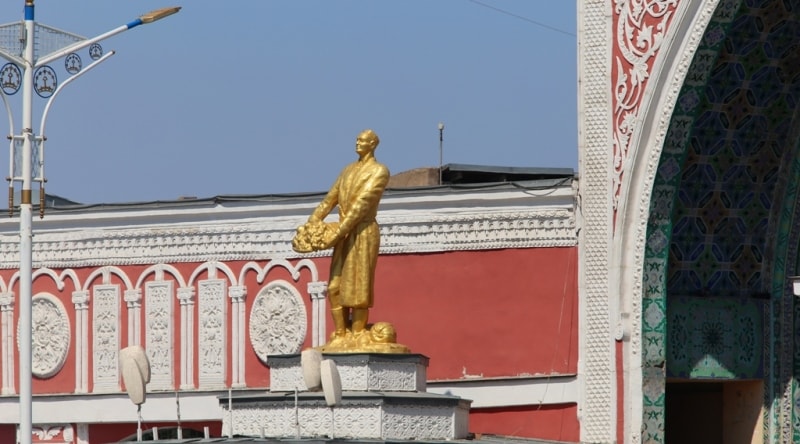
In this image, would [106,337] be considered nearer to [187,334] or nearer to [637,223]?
[187,334]

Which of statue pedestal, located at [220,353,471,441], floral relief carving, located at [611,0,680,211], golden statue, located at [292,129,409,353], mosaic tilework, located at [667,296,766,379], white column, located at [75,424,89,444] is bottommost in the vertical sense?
white column, located at [75,424,89,444]

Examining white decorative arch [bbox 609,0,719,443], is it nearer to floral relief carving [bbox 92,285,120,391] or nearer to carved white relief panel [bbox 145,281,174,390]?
carved white relief panel [bbox 145,281,174,390]

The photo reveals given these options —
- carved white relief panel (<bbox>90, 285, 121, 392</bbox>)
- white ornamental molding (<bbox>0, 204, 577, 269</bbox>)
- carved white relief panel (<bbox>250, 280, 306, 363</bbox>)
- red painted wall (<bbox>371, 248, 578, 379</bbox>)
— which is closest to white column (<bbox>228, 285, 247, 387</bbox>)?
carved white relief panel (<bbox>250, 280, 306, 363</bbox>)

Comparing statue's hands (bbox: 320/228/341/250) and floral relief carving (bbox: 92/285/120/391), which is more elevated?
statue's hands (bbox: 320/228/341/250)

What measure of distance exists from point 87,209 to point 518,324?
5407mm

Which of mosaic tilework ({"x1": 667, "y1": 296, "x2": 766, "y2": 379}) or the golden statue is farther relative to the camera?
mosaic tilework ({"x1": 667, "y1": 296, "x2": 766, "y2": 379})

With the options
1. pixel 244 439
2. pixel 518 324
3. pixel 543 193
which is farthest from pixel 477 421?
pixel 244 439

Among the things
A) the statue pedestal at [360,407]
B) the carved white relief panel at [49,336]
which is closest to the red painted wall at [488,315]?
the carved white relief panel at [49,336]

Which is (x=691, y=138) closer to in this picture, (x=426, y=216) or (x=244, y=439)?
(x=426, y=216)

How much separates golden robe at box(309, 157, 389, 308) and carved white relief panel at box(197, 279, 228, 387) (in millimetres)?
3728

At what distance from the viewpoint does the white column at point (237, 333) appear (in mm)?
24844

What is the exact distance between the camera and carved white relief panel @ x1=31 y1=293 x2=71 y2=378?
2567 cm

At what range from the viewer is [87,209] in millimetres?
25578

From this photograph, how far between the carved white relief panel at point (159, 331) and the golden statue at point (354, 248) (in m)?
4.07
